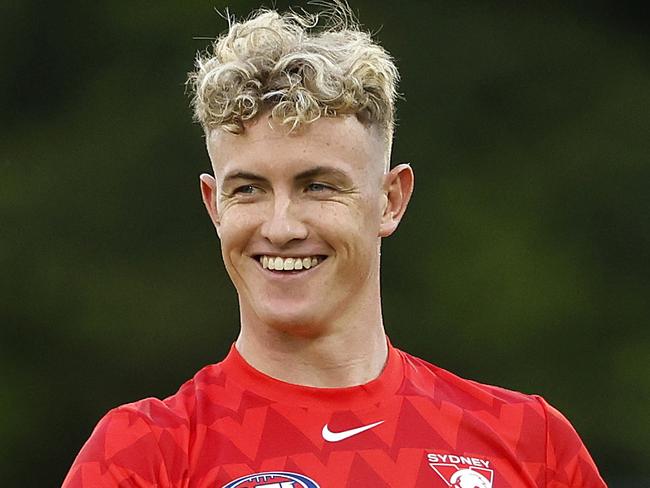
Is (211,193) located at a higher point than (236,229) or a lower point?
higher

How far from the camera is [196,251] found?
378 inches

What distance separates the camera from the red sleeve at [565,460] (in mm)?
4023

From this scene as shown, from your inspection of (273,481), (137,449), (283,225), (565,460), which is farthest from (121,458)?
(565,460)

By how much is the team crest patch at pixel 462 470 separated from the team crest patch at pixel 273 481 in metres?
0.34

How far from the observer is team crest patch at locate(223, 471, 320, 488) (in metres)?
3.66

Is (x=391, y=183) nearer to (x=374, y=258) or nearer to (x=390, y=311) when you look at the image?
(x=374, y=258)

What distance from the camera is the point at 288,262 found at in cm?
375

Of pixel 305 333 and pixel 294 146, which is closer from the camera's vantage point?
pixel 294 146

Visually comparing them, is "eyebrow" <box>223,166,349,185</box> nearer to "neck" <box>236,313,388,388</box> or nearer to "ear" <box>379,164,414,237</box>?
"ear" <box>379,164,414,237</box>

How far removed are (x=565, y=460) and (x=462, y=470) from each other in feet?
1.14

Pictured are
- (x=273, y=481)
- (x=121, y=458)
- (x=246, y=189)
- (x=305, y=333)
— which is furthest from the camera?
(x=305, y=333)

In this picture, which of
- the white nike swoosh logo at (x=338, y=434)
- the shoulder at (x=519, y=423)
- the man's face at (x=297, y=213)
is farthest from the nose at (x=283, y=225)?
the shoulder at (x=519, y=423)

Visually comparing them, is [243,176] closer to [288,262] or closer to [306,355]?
[288,262]

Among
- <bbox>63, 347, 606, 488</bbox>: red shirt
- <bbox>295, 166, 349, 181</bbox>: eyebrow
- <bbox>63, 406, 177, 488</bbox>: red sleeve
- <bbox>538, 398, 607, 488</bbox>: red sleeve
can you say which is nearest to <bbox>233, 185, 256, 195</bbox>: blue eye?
<bbox>295, 166, 349, 181</bbox>: eyebrow
